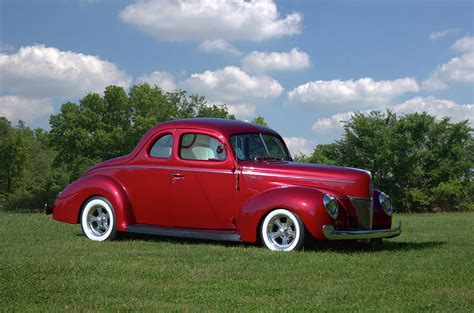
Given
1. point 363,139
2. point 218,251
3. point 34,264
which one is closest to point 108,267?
point 34,264

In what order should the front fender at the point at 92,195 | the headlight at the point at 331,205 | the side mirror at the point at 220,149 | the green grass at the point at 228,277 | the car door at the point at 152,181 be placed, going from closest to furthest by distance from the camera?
the green grass at the point at 228,277 → the headlight at the point at 331,205 → the side mirror at the point at 220,149 → the car door at the point at 152,181 → the front fender at the point at 92,195

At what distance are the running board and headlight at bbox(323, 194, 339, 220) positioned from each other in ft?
4.83

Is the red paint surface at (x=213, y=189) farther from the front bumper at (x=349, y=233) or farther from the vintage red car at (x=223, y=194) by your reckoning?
the front bumper at (x=349, y=233)

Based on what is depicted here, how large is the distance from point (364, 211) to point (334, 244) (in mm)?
774

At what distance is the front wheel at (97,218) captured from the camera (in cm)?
1123

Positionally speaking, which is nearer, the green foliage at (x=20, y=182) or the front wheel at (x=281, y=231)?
the front wheel at (x=281, y=231)

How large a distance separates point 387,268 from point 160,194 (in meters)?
4.29

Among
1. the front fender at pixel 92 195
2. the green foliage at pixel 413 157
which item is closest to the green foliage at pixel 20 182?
the green foliage at pixel 413 157

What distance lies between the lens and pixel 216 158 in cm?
1044

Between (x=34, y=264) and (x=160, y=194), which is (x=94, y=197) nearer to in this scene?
(x=160, y=194)

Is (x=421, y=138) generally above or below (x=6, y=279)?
above

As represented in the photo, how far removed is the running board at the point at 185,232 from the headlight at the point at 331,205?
4.83 ft

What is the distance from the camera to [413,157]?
5162 centimetres

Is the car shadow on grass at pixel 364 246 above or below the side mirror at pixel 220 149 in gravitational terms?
below
